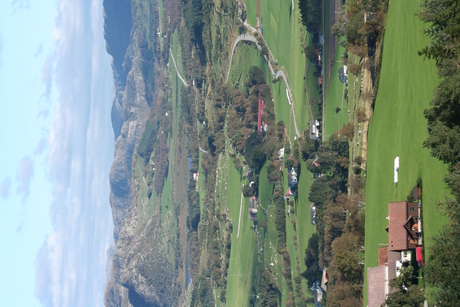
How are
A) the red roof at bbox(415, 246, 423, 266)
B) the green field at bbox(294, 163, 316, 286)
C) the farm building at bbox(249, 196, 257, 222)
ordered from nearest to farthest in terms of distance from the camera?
the red roof at bbox(415, 246, 423, 266) → the green field at bbox(294, 163, 316, 286) → the farm building at bbox(249, 196, 257, 222)

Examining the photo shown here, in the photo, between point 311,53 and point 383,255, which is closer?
point 383,255

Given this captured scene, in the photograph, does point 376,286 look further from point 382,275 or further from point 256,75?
point 256,75

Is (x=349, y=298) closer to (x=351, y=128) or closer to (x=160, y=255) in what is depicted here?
(x=351, y=128)

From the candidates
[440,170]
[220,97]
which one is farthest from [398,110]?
[220,97]

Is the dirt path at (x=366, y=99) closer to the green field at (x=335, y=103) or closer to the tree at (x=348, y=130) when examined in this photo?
the tree at (x=348, y=130)

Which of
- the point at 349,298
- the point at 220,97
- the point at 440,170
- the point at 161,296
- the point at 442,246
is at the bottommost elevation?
the point at 161,296

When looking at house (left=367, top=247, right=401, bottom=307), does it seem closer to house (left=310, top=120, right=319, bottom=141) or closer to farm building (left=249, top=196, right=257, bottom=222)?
house (left=310, top=120, right=319, bottom=141)

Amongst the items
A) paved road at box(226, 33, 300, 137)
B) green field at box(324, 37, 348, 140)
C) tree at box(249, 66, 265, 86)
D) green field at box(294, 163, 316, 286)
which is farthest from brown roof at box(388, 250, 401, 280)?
tree at box(249, 66, 265, 86)

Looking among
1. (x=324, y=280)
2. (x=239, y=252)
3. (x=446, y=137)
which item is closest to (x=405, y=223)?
(x=446, y=137)
